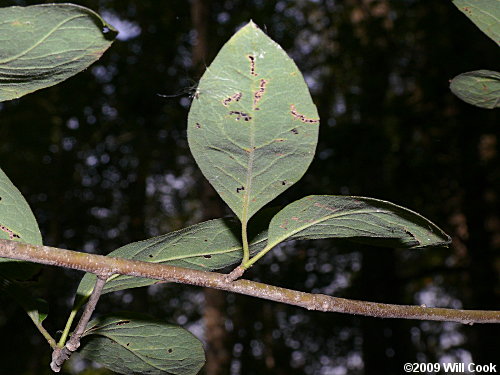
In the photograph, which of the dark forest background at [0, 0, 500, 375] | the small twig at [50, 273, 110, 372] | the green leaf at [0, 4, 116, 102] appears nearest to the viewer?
the green leaf at [0, 4, 116, 102]

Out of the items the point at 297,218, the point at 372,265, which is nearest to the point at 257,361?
Result: the point at 372,265

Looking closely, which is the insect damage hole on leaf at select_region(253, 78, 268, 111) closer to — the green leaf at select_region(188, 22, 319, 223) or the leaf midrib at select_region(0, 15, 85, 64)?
the green leaf at select_region(188, 22, 319, 223)

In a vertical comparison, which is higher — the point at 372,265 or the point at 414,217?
the point at 414,217

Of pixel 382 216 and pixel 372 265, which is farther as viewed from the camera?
pixel 372 265

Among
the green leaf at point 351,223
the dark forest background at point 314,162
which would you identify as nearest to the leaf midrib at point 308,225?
the green leaf at point 351,223

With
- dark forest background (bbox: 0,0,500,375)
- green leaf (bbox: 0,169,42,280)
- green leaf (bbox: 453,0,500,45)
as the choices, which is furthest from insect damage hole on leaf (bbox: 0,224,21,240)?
dark forest background (bbox: 0,0,500,375)

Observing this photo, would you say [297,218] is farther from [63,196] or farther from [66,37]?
[63,196]
